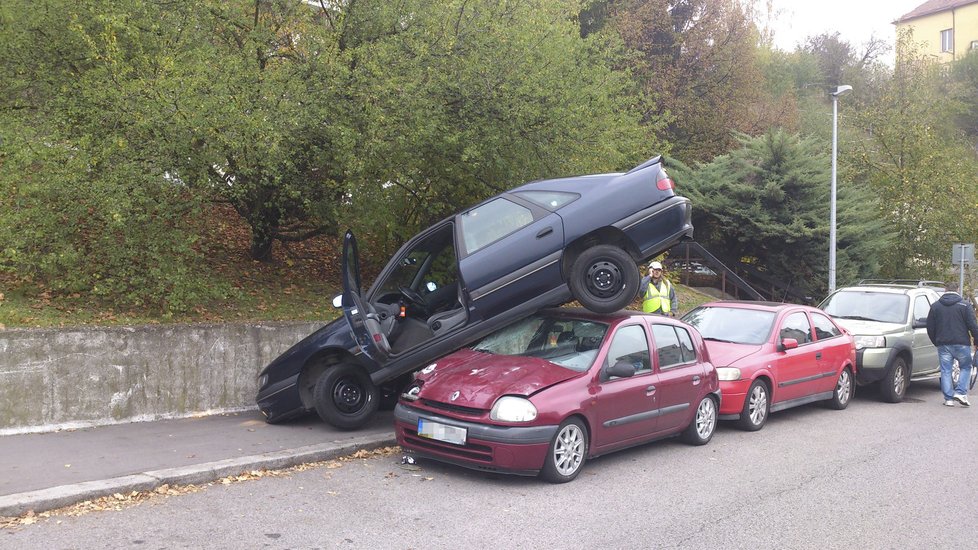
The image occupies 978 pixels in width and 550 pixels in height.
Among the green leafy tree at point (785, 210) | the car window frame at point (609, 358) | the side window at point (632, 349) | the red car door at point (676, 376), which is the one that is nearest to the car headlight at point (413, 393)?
the car window frame at point (609, 358)

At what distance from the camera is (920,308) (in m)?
13.5

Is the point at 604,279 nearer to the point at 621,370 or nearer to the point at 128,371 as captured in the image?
the point at 621,370

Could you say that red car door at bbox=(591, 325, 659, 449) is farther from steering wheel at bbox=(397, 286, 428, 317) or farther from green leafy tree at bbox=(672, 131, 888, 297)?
green leafy tree at bbox=(672, 131, 888, 297)

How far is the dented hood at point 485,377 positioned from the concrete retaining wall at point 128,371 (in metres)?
3.37

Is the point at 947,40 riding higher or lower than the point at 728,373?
higher

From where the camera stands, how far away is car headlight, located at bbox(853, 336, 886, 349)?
12.5m

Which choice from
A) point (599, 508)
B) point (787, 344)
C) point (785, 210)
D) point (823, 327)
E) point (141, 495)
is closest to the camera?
point (599, 508)

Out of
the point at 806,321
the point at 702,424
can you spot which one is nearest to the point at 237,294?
the point at 702,424

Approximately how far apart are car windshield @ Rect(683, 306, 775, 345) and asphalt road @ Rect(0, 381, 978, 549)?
210cm

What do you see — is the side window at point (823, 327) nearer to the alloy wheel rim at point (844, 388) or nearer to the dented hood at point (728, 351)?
the alloy wheel rim at point (844, 388)

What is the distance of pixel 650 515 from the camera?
20.4 feet

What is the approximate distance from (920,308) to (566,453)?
30.1 feet

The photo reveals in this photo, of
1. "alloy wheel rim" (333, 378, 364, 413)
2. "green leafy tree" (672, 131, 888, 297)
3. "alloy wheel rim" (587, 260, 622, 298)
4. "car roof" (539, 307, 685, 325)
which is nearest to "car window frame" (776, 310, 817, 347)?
"car roof" (539, 307, 685, 325)

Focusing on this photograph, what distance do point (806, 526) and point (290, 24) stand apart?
951 cm
